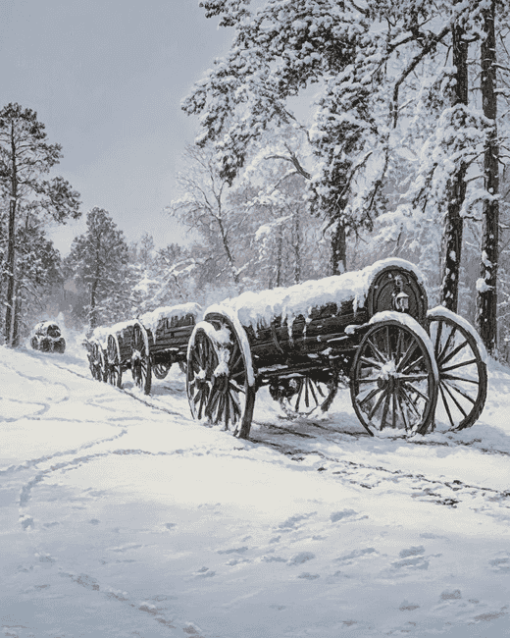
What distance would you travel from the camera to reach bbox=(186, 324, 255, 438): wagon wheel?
498 centimetres

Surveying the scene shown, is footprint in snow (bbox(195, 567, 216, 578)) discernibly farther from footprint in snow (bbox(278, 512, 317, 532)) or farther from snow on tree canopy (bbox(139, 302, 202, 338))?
snow on tree canopy (bbox(139, 302, 202, 338))

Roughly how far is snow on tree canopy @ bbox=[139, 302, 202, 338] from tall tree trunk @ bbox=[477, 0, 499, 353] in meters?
5.42

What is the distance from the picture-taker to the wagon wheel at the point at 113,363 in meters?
11.4

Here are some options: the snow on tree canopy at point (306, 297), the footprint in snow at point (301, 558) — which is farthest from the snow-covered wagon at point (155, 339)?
the footprint in snow at point (301, 558)

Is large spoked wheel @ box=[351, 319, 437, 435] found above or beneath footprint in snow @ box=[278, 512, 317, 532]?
above

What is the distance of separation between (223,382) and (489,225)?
747cm

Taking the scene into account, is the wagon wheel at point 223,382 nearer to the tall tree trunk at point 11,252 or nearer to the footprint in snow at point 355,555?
the footprint in snow at point 355,555

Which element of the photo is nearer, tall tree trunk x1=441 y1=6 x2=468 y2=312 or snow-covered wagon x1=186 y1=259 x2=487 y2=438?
snow-covered wagon x1=186 y1=259 x2=487 y2=438

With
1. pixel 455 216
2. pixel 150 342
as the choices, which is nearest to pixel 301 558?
pixel 150 342

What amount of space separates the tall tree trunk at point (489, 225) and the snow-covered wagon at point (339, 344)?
534 centimetres

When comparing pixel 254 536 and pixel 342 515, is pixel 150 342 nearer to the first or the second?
pixel 342 515

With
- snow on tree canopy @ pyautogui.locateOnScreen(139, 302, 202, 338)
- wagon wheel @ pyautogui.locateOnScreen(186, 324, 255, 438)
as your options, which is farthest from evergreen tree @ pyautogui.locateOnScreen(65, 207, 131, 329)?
wagon wheel @ pyautogui.locateOnScreen(186, 324, 255, 438)


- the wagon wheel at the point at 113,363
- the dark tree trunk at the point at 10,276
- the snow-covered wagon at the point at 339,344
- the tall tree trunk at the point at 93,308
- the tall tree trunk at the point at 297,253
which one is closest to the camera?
the snow-covered wagon at the point at 339,344

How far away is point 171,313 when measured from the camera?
941 centimetres
